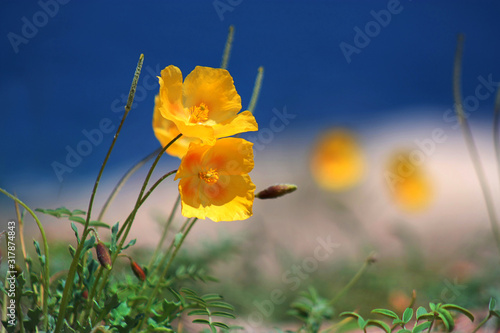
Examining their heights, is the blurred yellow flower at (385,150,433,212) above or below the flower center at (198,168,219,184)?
below

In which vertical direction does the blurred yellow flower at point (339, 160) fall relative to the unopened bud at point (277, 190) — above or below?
below

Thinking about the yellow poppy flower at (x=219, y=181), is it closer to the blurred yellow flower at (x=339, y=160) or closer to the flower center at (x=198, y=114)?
the flower center at (x=198, y=114)

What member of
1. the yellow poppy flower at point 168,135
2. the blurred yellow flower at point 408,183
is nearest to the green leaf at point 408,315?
the yellow poppy flower at point 168,135

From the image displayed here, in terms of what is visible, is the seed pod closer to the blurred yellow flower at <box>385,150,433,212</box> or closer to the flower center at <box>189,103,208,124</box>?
the flower center at <box>189,103,208,124</box>

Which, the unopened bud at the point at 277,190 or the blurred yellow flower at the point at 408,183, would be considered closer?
the unopened bud at the point at 277,190

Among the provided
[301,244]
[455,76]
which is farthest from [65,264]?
[301,244]

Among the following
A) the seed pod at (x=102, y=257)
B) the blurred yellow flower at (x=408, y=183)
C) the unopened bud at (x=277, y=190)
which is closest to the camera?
the seed pod at (x=102, y=257)

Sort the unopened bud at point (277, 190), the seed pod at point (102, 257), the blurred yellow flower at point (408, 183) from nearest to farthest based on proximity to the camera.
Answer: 1. the seed pod at point (102, 257)
2. the unopened bud at point (277, 190)
3. the blurred yellow flower at point (408, 183)

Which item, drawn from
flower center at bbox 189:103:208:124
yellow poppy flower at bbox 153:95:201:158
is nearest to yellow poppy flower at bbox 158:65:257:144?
flower center at bbox 189:103:208:124
